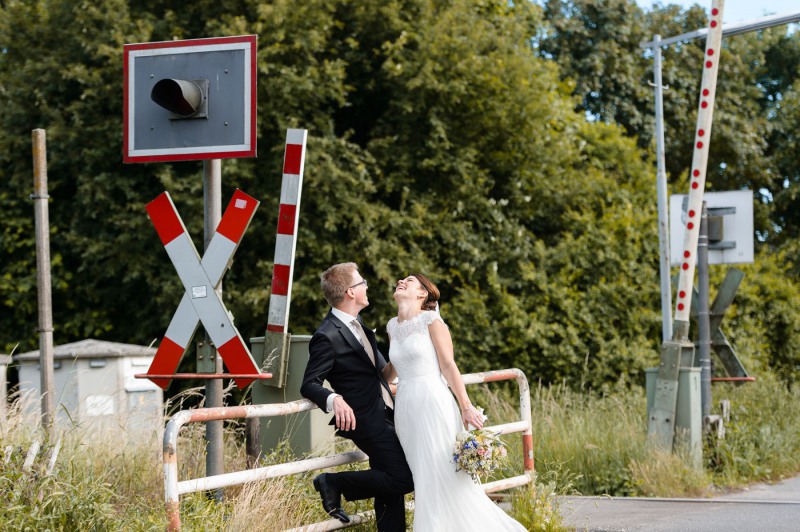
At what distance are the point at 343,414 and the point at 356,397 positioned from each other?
31 cm

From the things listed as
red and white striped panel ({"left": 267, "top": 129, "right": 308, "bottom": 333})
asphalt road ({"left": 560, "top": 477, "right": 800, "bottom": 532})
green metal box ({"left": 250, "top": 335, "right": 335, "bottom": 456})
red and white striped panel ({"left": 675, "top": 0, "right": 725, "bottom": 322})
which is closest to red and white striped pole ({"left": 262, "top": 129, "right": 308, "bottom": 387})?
red and white striped panel ({"left": 267, "top": 129, "right": 308, "bottom": 333})

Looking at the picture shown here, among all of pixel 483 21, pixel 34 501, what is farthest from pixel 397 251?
pixel 34 501

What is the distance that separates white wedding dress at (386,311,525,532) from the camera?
5.64 m

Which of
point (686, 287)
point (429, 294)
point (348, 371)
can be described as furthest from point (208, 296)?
point (686, 287)

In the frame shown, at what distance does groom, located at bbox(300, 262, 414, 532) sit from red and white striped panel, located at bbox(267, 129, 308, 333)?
287mm

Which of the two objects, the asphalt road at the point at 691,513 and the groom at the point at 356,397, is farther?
the asphalt road at the point at 691,513

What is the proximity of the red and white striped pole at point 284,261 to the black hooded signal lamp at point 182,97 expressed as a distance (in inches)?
20.9

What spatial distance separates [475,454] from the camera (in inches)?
220

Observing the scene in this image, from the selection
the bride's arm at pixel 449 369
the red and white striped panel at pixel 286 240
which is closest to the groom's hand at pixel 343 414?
the bride's arm at pixel 449 369

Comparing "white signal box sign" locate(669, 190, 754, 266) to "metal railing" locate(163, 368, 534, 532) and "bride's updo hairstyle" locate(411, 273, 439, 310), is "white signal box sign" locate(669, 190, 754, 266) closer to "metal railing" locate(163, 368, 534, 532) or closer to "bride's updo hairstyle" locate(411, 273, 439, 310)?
"metal railing" locate(163, 368, 534, 532)

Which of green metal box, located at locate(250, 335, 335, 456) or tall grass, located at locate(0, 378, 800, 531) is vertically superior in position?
green metal box, located at locate(250, 335, 335, 456)

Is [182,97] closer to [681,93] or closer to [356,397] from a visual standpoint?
[356,397]

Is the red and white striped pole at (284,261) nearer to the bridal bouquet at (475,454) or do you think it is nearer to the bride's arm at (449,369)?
the bride's arm at (449,369)

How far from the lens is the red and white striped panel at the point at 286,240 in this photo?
19.7ft
